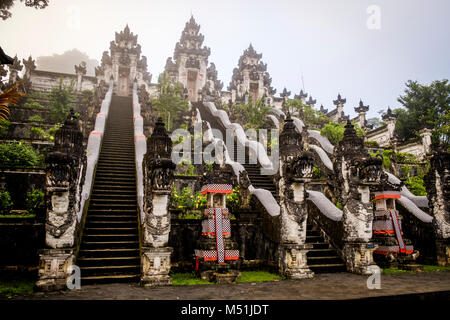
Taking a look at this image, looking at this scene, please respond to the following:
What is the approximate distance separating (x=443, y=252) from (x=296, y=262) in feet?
18.4

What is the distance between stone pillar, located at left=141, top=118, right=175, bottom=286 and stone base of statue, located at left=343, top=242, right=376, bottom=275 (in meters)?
5.04

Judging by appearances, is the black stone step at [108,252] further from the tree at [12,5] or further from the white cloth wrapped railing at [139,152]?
the tree at [12,5]

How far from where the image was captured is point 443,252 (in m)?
10.0

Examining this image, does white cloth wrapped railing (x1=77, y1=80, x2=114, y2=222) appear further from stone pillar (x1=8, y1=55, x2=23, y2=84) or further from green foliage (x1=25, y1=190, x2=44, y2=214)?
stone pillar (x1=8, y1=55, x2=23, y2=84)

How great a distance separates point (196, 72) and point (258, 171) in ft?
80.6

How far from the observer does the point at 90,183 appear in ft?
32.3

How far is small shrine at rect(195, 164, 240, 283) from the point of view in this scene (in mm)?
7695

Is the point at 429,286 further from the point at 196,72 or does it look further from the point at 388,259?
the point at 196,72

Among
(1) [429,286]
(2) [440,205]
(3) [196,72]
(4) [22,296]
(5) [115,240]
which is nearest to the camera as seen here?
(4) [22,296]

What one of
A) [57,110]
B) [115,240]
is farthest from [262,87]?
[115,240]

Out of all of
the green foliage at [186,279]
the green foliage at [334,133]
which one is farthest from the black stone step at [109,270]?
the green foliage at [334,133]

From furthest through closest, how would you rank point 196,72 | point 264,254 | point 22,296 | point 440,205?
point 196,72, point 440,205, point 264,254, point 22,296

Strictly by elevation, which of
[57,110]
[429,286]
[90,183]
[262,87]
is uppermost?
[262,87]

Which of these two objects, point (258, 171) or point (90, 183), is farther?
point (258, 171)
